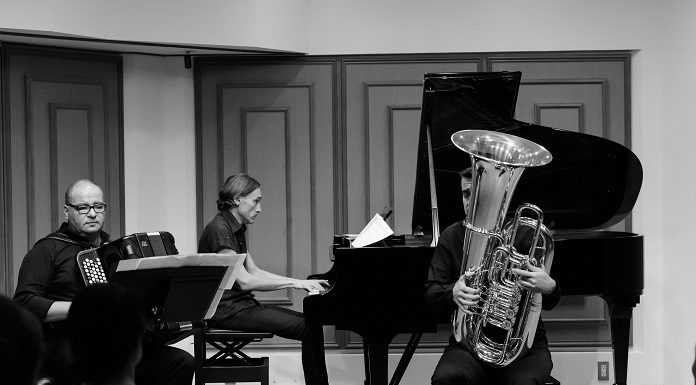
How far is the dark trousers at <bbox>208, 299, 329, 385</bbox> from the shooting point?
18.1 feet

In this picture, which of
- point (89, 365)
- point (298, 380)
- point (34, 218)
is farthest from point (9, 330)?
point (298, 380)

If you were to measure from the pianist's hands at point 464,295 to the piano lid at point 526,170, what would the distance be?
1.29 meters

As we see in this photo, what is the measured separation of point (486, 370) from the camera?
179 inches

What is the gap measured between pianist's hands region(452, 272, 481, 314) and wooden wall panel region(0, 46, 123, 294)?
3052 mm

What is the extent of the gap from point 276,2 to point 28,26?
1633 millimetres

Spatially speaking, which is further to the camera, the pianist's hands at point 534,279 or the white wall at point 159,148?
the white wall at point 159,148

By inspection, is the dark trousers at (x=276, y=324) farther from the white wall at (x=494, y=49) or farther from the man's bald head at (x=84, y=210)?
the white wall at (x=494, y=49)

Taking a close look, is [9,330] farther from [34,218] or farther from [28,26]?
[34,218]

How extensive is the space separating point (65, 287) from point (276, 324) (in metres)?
1.31

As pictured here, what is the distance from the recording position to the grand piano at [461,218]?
503 centimetres

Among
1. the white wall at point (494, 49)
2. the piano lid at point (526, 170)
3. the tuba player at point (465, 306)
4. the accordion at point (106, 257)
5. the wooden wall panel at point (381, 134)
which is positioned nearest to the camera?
the tuba player at point (465, 306)

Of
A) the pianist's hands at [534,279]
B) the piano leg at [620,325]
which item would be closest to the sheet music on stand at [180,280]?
the pianist's hands at [534,279]

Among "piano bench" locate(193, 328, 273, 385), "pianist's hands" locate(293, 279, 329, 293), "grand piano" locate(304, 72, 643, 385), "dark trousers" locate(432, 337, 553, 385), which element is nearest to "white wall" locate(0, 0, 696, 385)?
"grand piano" locate(304, 72, 643, 385)

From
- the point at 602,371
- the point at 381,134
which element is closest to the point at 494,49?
the point at 381,134
